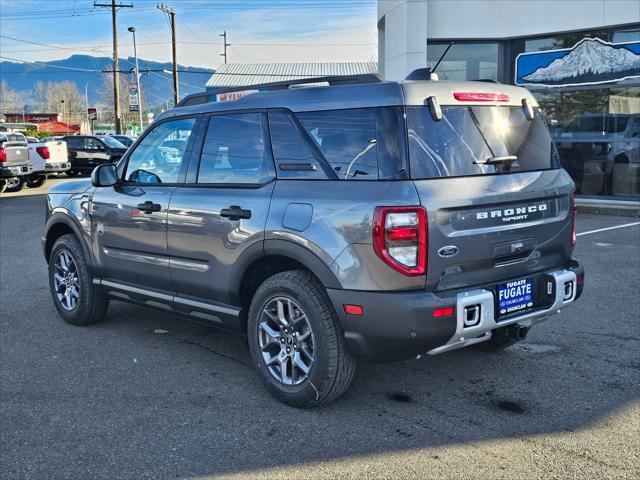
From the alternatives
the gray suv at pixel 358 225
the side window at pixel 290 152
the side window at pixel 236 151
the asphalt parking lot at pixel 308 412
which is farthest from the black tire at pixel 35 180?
the side window at pixel 290 152

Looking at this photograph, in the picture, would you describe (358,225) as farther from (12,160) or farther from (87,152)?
(87,152)

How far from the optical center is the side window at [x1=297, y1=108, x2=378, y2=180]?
367 cm

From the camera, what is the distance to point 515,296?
3.85 m

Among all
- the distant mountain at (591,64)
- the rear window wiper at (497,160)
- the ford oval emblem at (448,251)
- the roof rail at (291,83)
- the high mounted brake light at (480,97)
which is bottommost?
the ford oval emblem at (448,251)

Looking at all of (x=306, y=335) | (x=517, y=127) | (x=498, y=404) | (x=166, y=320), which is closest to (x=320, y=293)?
(x=306, y=335)

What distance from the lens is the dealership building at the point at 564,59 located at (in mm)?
13367

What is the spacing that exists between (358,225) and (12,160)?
17270 millimetres

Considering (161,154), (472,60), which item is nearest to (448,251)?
(161,154)

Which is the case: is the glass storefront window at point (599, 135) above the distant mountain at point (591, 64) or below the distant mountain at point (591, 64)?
below

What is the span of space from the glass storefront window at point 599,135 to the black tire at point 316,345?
11720 millimetres

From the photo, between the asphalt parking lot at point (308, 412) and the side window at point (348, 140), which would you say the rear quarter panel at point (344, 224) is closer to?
the side window at point (348, 140)

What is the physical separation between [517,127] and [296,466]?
97.3 inches

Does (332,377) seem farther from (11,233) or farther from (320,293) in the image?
(11,233)

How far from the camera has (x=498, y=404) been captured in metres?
4.02
